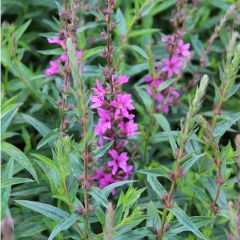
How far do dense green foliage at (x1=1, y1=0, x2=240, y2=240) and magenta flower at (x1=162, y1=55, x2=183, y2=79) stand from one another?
67mm

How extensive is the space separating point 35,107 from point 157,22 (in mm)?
1386

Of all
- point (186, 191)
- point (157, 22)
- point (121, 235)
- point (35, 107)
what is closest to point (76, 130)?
point (35, 107)

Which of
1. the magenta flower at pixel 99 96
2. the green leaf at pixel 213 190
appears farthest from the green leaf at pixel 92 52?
the green leaf at pixel 213 190

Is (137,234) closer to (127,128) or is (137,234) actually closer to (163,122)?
(127,128)

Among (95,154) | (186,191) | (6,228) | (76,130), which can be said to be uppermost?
(6,228)

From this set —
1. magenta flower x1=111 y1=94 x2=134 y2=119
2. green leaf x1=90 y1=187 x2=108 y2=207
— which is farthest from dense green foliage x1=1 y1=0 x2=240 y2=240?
magenta flower x1=111 y1=94 x2=134 y2=119

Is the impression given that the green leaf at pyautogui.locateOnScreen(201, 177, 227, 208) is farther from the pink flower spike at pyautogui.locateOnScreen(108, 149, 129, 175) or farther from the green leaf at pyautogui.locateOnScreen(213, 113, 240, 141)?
the pink flower spike at pyautogui.locateOnScreen(108, 149, 129, 175)

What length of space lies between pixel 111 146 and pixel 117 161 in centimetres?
8

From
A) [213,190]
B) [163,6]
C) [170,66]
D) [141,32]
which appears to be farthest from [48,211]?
[163,6]

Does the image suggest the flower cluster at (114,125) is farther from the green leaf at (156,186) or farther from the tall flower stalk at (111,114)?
the green leaf at (156,186)

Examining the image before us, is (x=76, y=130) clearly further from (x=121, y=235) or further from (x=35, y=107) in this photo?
(x=121, y=235)

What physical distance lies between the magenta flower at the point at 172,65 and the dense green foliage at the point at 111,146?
67 mm

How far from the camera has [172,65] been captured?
8.89ft

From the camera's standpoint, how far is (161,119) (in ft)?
8.11
